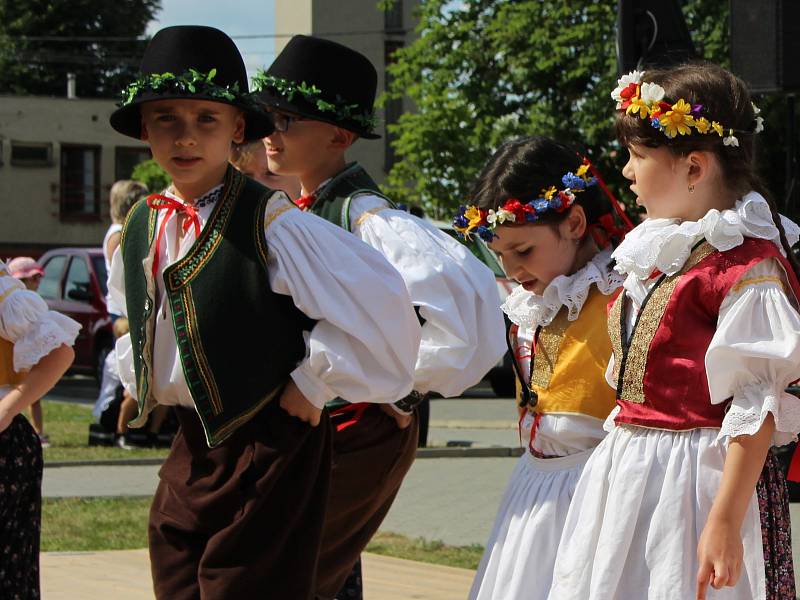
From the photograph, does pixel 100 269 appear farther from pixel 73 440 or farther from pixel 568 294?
pixel 568 294

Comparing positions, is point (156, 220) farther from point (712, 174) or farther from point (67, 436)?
point (67, 436)

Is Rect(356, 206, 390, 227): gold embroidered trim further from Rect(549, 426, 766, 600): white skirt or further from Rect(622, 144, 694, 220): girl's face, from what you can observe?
Rect(549, 426, 766, 600): white skirt

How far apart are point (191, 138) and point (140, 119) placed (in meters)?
0.28

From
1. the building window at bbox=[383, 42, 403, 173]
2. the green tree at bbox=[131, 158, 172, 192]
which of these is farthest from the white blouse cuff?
the building window at bbox=[383, 42, 403, 173]

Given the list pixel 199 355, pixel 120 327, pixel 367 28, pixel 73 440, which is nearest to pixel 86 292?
pixel 73 440

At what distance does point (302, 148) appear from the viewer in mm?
4656

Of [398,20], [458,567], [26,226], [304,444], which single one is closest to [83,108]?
[26,226]

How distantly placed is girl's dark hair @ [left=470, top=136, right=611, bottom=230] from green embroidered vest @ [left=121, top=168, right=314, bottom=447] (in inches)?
29.7

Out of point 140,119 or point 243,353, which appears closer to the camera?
point 243,353

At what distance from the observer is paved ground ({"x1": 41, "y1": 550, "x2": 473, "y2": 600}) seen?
6.00m

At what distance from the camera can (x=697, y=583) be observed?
10.2 feet

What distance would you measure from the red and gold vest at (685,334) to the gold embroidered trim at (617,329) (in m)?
0.09

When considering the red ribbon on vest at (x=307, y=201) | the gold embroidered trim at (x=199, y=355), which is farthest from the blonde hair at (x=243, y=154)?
the gold embroidered trim at (x=199, y=355)

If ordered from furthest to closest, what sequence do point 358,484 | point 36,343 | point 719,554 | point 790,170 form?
Result: point 790,170 < point 36,343 < point 358,484 < point 719,554
